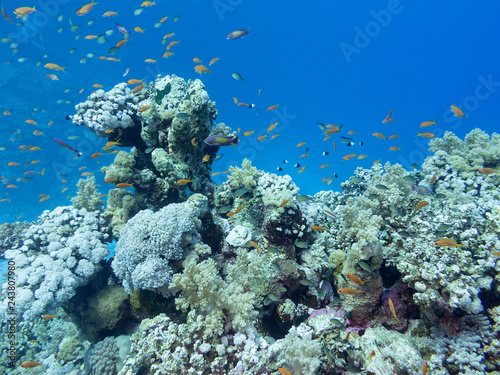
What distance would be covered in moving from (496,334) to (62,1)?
Answer: 90984mm

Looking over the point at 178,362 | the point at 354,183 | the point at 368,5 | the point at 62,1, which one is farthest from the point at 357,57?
the point at 178,362

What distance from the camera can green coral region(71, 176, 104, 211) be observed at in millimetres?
7336

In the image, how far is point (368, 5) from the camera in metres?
107

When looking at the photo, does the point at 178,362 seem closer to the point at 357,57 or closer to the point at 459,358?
the point at 459,358

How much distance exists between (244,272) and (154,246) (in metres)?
1.93

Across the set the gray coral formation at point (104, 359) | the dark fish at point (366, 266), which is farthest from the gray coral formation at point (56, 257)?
the dark fish at point (366, 266)

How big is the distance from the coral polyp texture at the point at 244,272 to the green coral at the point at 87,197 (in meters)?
0.05

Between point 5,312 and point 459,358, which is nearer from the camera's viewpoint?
point 459,358

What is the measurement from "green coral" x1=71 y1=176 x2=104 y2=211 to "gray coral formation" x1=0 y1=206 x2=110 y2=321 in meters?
0.32

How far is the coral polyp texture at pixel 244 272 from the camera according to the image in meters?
3.53

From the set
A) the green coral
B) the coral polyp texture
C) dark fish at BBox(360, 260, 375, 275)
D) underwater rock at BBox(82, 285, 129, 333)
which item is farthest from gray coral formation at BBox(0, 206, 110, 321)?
dark fish at BBox(360, 260, 375, 275)

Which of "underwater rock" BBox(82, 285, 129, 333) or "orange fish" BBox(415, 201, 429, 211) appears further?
"underwater rock" BBox(82, 285, 129, 333)

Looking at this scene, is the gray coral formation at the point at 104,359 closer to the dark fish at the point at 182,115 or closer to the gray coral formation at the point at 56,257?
the gray coral formation at the point at 56,257

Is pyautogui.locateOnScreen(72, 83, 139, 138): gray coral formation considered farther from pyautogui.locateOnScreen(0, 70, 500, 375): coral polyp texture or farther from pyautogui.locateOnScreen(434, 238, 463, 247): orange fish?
pyautogui.locateOnScreen(434, 238, 463, 247): orange fish
